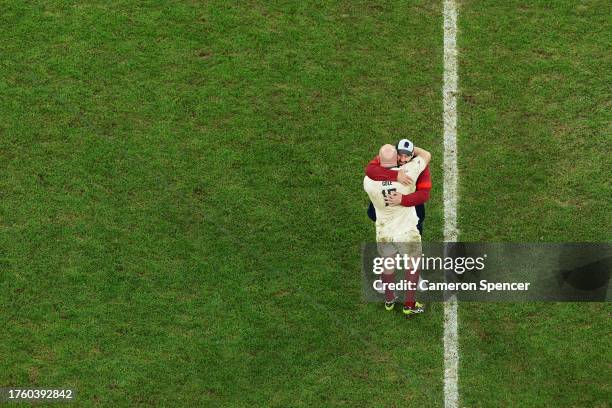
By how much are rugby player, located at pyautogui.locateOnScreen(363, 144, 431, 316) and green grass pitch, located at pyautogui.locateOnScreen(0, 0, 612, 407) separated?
389mm

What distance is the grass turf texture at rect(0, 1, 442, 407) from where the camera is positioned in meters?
12.4

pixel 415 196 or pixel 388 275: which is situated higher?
pixel 415 196

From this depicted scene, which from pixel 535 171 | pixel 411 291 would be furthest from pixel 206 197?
pixel 535 171

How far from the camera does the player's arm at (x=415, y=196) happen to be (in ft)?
39.2

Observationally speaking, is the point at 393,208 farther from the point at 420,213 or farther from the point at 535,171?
the point at 535,171

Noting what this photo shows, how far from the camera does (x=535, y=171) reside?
13828mm

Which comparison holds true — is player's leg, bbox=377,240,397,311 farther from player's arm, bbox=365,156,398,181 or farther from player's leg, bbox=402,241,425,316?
player's arm, bbox=365,156,398,181

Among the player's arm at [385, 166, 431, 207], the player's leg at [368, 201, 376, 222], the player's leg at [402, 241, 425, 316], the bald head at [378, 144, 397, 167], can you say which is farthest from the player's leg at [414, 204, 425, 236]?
the bald head at [378, 144, 397, 167]

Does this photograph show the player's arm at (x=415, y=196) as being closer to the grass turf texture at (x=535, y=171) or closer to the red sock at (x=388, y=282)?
the red sock at (x=388, y=282)

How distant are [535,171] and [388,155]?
9.38 ft

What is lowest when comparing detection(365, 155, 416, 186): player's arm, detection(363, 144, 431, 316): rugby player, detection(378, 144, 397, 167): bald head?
detection(363, 144, 431, 316): rugby player

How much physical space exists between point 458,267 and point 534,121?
2347 mm

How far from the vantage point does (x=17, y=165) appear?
1413 centimetres

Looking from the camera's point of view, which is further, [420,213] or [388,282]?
[388,282]
